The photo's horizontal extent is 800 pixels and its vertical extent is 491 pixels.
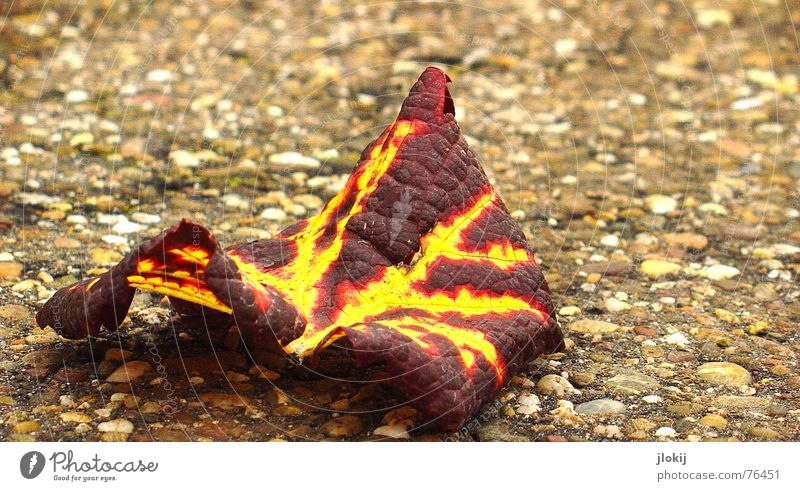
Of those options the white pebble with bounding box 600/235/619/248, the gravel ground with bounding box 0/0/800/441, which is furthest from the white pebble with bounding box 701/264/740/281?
the white pebble with bounding box 600/235/619/248

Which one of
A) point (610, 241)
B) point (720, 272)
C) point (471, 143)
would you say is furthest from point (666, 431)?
point (471, 143)

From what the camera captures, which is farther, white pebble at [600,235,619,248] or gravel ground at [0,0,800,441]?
white pebble at [600,235,619,248]

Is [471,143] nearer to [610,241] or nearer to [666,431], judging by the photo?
[610,241]

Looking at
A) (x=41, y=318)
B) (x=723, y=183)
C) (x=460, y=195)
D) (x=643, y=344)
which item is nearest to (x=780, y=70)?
(x=723, y=183)

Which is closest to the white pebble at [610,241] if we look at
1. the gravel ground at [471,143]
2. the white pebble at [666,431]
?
the gravel ground at [471,143]

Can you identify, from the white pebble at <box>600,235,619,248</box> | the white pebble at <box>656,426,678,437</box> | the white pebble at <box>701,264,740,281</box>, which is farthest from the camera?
the white pebble at <box>600,235,619,248</box>

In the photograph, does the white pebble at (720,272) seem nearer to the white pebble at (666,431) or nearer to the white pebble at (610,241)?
the white pebble at (610,241)

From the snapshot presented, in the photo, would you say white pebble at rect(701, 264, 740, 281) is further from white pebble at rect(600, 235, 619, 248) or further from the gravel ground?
white pebble at rect(600, 235, 619, 248)

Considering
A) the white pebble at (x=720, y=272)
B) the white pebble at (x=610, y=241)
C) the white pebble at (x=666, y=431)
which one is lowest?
the white pebble at (x=610, y=241)

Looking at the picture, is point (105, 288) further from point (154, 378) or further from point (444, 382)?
point (444, 382)
